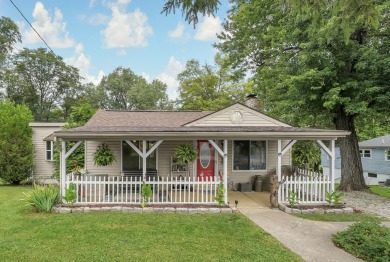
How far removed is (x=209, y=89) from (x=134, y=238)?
85.2 feet

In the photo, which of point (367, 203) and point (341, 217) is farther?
point (367, 203)

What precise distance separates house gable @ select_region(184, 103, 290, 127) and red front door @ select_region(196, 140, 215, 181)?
994 mm

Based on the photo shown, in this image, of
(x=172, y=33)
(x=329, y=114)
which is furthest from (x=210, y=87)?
(x=329, y=114)

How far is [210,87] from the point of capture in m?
30.3

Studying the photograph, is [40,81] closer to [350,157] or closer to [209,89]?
[209,89]

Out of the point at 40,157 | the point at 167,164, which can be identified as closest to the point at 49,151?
the point at 40,157

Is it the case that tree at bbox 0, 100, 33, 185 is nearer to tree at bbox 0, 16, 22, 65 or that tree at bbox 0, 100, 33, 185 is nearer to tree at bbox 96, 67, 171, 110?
tree at bbox 0, 16, 22, 65

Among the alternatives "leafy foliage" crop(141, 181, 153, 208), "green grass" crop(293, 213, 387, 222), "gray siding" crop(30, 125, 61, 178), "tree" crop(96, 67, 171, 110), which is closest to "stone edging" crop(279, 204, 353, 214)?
"green grass" crop(293, 213, 387, 222)

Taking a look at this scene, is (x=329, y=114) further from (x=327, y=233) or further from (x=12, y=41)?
(x=12, y=41)

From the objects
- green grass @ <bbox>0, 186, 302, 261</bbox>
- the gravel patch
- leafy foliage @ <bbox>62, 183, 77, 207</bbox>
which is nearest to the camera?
green grass @ <bbox>0, 186, 302, 261</bbox>

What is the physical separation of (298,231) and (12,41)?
3457cm

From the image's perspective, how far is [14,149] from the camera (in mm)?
13445

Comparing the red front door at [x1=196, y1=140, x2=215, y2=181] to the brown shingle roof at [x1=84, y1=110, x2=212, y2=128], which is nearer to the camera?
the red front door at [x1=196, y1=140, x2=215, y2=181]

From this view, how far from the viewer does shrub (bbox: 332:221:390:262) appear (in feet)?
14.4
